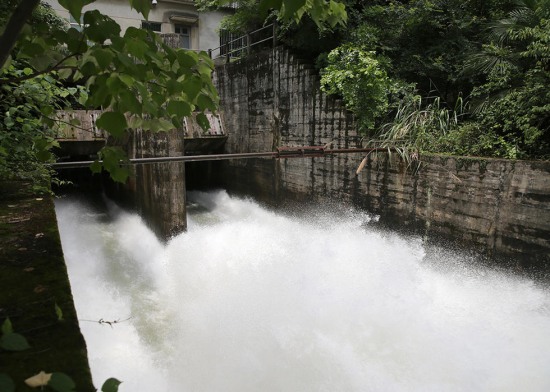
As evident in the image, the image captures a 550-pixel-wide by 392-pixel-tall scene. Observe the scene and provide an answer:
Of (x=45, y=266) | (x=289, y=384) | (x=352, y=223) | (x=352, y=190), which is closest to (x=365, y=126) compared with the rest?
(x=352, y=190)

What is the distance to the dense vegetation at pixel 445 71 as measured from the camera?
18.7ft

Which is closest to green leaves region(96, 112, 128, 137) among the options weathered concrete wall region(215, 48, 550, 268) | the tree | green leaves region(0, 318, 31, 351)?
the tree

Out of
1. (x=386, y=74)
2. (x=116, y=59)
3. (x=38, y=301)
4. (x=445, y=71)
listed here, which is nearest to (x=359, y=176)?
(x=386, y=74)

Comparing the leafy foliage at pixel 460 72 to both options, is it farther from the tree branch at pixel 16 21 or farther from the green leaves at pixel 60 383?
the green leaves at pixel 60 383

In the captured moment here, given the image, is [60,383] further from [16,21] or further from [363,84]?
[363,84]

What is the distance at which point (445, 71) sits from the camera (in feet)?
26.5

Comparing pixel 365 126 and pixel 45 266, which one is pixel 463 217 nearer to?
pixel 365 126

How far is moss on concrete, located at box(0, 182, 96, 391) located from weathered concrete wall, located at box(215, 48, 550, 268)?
18.5ft

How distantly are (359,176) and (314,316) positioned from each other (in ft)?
11.2

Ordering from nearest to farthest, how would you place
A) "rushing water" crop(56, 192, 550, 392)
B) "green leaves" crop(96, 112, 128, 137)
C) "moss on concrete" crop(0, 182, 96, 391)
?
"moss on concrete" crop(0, 182, 96, 391), "green leaves" crop(96, 112, 128, 137), "rushing water" crop(56, 192, 550, 392)

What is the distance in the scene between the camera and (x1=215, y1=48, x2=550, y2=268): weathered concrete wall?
539 cm

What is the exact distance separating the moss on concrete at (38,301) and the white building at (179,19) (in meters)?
17.4

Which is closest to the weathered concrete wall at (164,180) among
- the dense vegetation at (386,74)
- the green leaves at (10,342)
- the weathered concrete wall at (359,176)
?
the dense vegetation at (386,74)

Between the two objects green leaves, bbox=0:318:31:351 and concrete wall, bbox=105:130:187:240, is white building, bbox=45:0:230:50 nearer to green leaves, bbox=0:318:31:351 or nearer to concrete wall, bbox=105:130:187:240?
concrete wall, bbox=105:130:187:240
